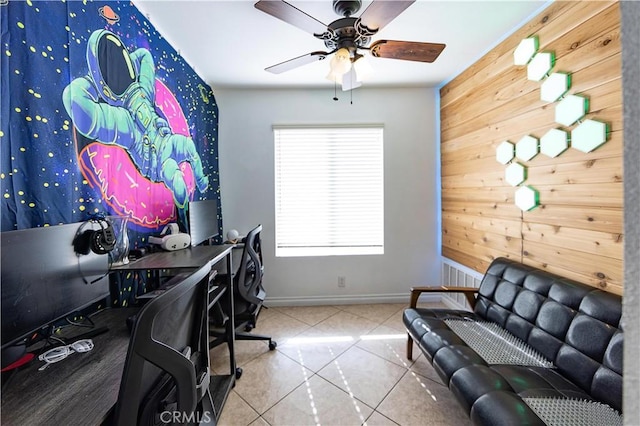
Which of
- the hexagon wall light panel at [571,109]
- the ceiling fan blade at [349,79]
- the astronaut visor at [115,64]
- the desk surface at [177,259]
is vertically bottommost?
the desk surface at [177,259]

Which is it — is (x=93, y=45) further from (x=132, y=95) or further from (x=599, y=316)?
(x=599, y=316)

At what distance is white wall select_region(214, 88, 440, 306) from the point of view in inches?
114

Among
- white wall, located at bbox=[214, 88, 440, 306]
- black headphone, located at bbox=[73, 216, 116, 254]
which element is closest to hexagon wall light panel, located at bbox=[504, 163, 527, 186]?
white wall, located at bbox=[214, 88, 440, 306]

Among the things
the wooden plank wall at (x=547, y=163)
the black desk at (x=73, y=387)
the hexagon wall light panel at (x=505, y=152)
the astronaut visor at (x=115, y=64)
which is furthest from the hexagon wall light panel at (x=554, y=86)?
the astronaut visor at (x=115, y=64)

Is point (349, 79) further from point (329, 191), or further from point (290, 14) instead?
point (329, 191)

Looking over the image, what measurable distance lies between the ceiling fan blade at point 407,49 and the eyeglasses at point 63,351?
216 cm

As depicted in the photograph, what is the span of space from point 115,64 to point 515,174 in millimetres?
2837

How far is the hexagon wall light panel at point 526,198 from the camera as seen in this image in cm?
174

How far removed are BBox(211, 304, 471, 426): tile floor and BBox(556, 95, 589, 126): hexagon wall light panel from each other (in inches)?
74.9

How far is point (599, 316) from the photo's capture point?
121 centimetres

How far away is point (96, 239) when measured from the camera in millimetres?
1155

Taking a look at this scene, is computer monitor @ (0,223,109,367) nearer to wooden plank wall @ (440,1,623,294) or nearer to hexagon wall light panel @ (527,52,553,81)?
wooden plank wall @ (440,1,623,294)

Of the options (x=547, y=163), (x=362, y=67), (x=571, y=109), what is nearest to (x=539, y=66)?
(x=571, y=109)

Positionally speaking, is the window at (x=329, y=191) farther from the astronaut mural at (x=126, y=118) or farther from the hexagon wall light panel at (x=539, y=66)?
the hexagon wall light panel at (x=539, y=66)
